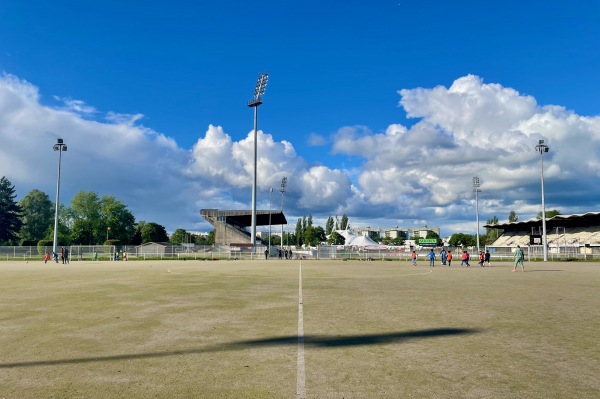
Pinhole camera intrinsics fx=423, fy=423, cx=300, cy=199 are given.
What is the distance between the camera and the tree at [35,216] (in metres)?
115

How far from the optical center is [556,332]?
8.83 m

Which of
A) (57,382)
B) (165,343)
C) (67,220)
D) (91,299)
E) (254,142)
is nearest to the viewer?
(57,382)

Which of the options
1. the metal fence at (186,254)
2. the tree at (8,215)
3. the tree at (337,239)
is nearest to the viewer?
the metal fence at (186,254)

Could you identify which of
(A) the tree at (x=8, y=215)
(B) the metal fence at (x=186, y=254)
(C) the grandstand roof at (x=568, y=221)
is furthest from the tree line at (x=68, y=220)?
(C) the grandstand roof at (x=568, y=221)

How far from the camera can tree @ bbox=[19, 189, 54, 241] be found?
115 metres

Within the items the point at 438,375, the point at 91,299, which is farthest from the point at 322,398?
the point at 91,299

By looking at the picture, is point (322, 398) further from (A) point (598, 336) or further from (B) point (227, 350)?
(A) point (598, 336)

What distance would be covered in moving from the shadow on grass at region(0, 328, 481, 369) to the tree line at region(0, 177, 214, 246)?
10072cm

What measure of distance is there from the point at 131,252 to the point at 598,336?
208ft

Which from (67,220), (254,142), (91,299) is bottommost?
(91,299)

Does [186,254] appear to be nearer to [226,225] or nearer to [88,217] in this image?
[226,225]

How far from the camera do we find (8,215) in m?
101

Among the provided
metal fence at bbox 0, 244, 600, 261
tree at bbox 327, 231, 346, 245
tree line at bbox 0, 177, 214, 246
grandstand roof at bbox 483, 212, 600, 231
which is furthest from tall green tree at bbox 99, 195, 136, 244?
grandstand roof at bbox 483, 212, 600, 231

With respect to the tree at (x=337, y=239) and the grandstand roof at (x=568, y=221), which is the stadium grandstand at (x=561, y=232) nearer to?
the grandstand roof at (x=568, y=221)
